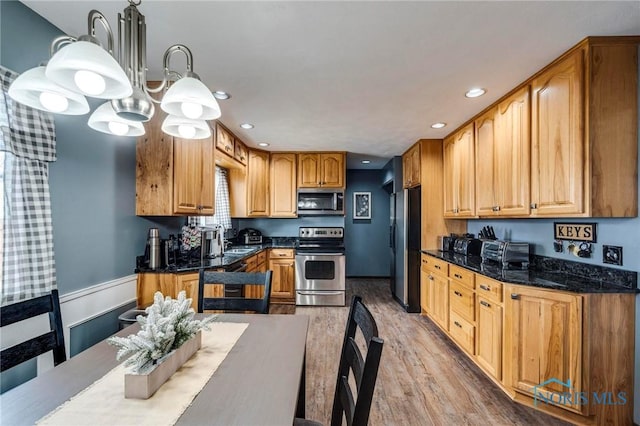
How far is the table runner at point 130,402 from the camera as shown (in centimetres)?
80

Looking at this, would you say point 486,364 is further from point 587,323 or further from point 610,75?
point 610,75

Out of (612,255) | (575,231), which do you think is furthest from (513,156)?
(612,255)

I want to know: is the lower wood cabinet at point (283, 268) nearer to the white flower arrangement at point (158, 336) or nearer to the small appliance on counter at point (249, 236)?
the small appliance on counter at point (249, 236)

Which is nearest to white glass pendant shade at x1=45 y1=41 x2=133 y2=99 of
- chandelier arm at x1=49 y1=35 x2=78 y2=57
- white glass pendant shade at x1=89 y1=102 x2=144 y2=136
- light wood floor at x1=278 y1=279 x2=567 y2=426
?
chandelier arm at x1=49 y1=35 x2=78 y2=57

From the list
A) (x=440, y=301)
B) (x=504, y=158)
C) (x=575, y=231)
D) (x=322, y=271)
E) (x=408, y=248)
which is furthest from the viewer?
(x=322, y=271)

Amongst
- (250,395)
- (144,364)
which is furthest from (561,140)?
(144,364)

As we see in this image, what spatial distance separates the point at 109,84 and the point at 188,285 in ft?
5.82

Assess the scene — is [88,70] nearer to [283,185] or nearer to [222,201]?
[222,201]

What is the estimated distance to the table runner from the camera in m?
0.80

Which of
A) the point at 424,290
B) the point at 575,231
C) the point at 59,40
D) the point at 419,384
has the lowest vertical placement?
the point at 419,384

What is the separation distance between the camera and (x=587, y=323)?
1796mm

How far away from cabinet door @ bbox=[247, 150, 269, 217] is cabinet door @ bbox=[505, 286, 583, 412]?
11.4 ft

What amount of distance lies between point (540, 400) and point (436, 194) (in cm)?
247

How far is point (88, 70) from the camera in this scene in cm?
86
